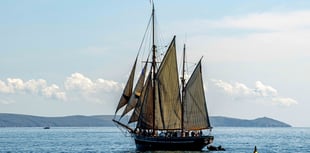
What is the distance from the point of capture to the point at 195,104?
102 m

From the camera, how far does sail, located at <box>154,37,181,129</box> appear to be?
3863 inches

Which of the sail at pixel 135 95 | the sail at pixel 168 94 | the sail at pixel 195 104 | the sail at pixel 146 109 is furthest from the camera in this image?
the sail at pixel 195 104

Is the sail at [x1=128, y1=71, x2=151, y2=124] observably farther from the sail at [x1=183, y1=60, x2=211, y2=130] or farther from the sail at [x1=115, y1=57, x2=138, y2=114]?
the sail at [x1=183, y1=60, x2=211, y2=130]

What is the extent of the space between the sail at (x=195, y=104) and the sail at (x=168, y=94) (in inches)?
49.9

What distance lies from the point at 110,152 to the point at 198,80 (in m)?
24.4

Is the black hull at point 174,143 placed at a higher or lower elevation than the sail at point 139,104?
lower

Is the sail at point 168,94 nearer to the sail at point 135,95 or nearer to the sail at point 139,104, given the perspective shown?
the sail at point 139,104

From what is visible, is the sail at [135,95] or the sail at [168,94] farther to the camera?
the sail at [168,94]

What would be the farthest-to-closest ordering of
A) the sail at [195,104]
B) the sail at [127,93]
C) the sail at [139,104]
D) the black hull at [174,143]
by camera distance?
the sail at [195,104]
the black hull at [174,143]
the sail at [139,104]
the sail at [127,93]

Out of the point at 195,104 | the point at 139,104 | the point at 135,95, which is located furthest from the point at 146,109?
the point at 195,104

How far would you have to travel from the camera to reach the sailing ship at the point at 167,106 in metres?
98.1

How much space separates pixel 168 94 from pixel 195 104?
15.6 feet

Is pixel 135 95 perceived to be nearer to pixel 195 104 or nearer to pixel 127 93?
pixel 127 93

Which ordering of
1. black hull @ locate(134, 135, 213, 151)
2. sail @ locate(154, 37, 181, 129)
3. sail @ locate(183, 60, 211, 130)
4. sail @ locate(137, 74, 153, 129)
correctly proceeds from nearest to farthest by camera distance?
sail @ locate(154, 37, 181, 129) → sail @ locate(137, 74, 153, 129) → black hull @ locate(134, 135, 213, 151) → sail @ locate(183, 60, 211, 130)
